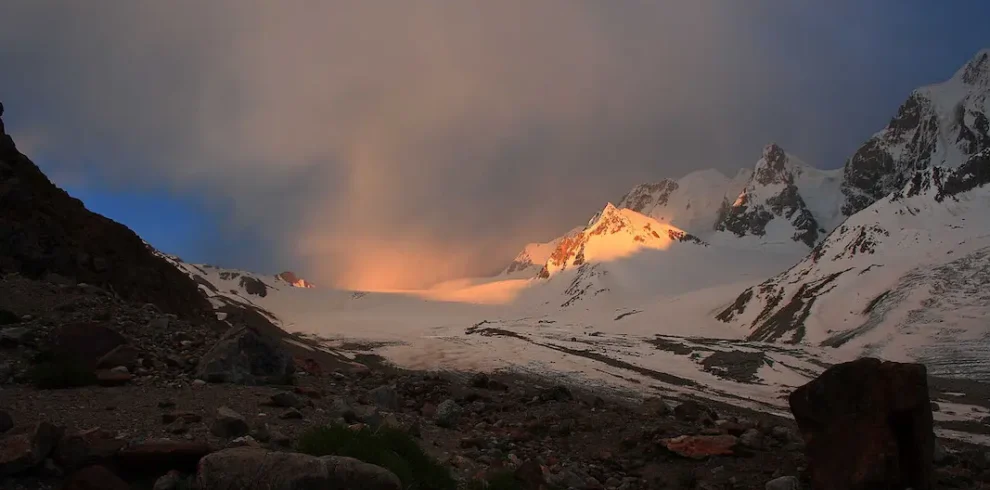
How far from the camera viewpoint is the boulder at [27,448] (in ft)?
20.7

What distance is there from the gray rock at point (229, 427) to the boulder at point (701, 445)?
26.0ft

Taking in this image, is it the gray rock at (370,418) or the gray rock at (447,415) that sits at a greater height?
the gray rock at (370,418)

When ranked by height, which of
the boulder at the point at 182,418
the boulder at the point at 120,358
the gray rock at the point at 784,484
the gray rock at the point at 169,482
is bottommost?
the gray rock at the point at 784,484

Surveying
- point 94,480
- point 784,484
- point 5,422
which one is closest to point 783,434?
point 784,484

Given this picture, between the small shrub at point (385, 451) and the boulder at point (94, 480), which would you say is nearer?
the boulder at point (94, 480)

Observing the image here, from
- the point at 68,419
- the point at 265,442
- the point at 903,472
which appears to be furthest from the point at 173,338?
the point at 903,472

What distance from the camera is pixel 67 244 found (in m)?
22.1

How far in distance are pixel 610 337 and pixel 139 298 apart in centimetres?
10363

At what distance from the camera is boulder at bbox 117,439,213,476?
693cm

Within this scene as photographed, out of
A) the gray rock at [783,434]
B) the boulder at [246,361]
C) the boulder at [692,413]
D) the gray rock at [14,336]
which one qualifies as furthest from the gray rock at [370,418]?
the boulder at [692,413]

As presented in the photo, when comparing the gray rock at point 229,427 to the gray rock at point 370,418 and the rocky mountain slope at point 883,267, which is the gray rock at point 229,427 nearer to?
the gray rock at point 370,418

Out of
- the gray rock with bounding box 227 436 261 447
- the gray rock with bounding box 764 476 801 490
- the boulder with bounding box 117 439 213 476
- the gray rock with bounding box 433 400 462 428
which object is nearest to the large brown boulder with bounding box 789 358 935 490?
the gray rock with bounding box 764 476 801 490

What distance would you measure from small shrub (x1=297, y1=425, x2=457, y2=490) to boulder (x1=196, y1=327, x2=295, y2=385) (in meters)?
4.35

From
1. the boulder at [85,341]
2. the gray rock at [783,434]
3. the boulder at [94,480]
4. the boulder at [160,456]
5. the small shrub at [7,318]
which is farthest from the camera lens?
the small shrub at [7,318]
